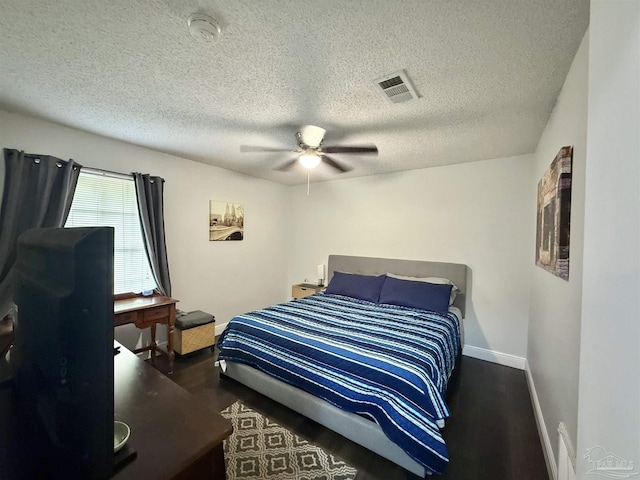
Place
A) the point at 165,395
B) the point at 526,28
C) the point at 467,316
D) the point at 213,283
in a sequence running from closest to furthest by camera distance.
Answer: the point at 165,395, the point at 526,28, the point at 467,316, the point at 213,283

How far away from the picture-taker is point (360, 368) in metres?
1.84

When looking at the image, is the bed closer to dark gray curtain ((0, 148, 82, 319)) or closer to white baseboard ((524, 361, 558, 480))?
white baseboard ((524, 361, 558, 480))

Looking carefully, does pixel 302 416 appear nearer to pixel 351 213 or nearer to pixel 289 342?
pixel 289 342

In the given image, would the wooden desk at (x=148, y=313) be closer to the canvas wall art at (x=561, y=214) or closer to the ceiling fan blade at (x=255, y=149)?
the ceiling fan blade at (x=255, y=149)

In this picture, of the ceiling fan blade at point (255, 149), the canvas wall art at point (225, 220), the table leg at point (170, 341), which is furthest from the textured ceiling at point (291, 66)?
the table leg at point (170, 341)

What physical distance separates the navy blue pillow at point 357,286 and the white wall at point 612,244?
8.87 feet

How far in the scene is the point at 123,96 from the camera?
1.95m

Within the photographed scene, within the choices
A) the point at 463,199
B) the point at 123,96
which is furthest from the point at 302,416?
the point at 463,199

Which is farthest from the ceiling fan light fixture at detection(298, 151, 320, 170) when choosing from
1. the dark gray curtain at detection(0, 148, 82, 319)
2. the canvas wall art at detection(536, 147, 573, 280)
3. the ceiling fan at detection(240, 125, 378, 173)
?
the dark gray curtain at detection(0, 148, 82, 319)

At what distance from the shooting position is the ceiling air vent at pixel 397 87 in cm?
166

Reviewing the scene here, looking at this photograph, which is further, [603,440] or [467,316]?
[467,316]

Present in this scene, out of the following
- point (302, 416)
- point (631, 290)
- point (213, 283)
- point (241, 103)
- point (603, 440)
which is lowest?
point (302, 416)

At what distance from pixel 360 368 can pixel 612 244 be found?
157 cm

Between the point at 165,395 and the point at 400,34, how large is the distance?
1925 mm
